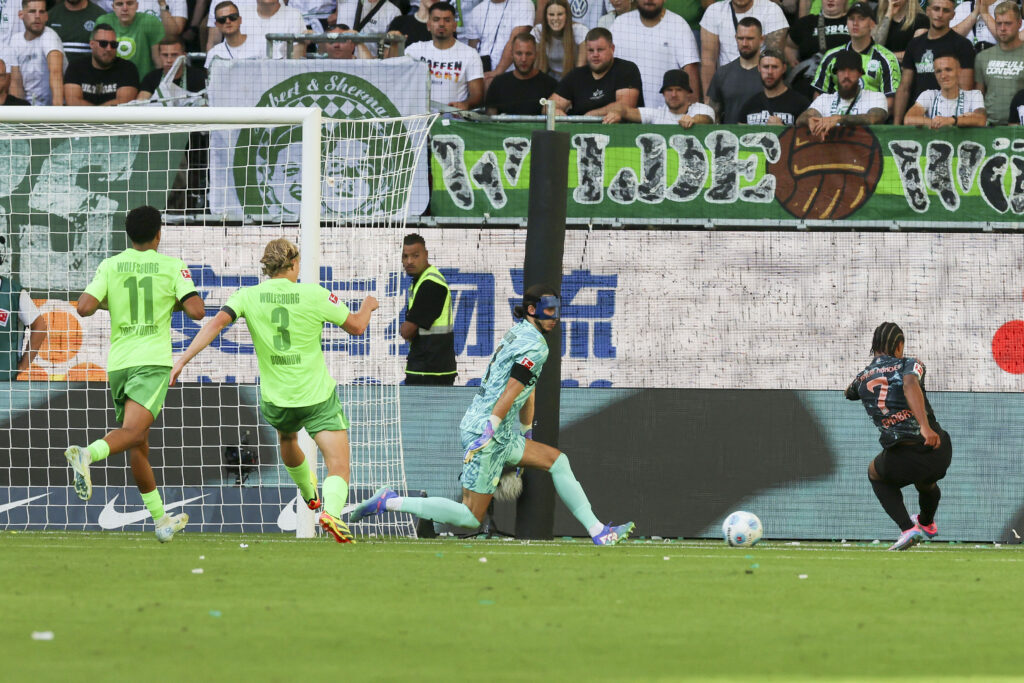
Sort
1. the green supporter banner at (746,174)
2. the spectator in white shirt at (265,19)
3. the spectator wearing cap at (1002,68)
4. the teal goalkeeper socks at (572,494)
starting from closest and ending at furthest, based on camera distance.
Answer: the teal goalkeeper socks at (572,494) < the green supporter banner at (746,174) < the spectator wearing cap at (1002,68) < the spectator in white shirt at (265,19)

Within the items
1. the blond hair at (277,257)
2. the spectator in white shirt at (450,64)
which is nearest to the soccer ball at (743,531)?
the blond hair at (277,257)

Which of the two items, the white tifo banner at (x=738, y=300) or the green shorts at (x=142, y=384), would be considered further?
the white tifo banner at (x=738, y=300)

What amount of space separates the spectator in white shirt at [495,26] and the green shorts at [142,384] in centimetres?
756

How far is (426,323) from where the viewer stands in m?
13.6

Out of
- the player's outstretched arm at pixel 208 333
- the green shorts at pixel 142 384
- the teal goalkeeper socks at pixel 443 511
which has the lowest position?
the teal goalkeeper socks at pixel 443 511

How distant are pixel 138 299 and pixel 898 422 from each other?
575 cm

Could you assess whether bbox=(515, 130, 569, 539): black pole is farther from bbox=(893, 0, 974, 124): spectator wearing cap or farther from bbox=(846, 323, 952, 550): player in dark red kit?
bbox=(893, 0, 974, 124): spectator wearing cap

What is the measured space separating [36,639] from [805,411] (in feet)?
30.5

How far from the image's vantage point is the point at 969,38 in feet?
54.3

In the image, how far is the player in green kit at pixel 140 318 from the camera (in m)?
10.2

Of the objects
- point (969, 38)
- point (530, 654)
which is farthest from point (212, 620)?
point (969, 38)

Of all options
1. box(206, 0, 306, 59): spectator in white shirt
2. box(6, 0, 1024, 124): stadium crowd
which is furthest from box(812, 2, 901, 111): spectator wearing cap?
box(206, 0, 306, 59): spectator in white shirt

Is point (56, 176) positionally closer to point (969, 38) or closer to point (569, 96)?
point (569, 96)

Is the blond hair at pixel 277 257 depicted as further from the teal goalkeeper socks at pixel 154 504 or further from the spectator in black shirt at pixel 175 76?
the spectator in black shirt at pixel 175 76
